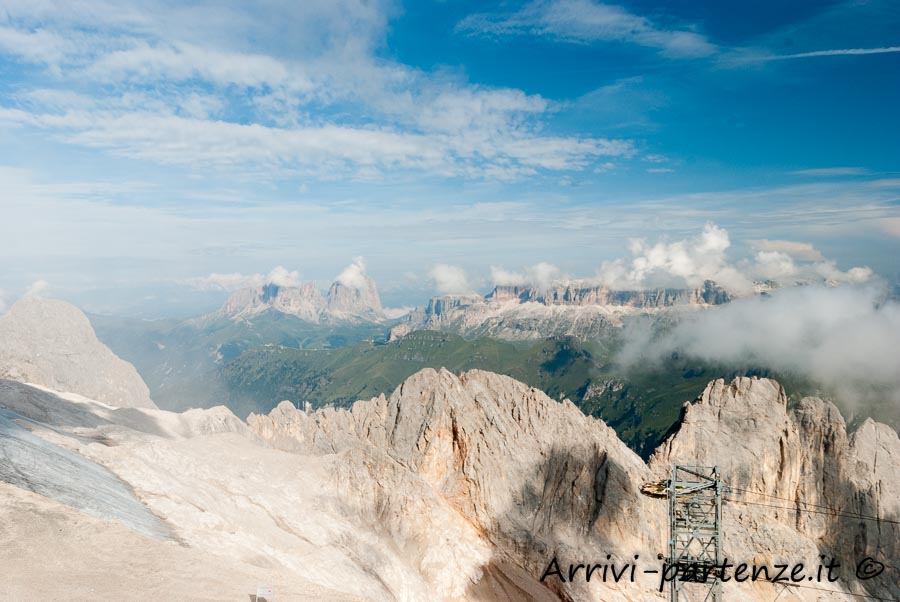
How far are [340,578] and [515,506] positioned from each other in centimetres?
3530

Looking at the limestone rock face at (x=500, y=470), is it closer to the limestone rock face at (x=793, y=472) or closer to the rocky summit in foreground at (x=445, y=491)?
the rocky summit in foreground at (x=445, y=491)

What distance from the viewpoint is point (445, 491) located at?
8138 cm

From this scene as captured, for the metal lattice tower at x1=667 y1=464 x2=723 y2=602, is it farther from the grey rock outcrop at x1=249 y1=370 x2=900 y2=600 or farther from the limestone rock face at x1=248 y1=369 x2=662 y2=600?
the limestone rock face at x1=248 y1=369 x2=662 y2=600

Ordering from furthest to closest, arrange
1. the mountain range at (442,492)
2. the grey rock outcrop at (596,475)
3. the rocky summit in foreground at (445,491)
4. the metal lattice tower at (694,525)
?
1. the grey rock outcrop at (596,475)
2. the rocky summit in foreground at (445,491)
3. the mountain range at (442,492)
4. the metal lattice tower at (694,525)

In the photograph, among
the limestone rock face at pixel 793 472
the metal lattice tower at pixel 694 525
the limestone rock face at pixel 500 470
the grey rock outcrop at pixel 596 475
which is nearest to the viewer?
the metal lattice tower at pixel 694 525

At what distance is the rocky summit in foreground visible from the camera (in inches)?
1710

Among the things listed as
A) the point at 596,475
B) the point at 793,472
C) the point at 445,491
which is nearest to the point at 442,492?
the point at 445,491

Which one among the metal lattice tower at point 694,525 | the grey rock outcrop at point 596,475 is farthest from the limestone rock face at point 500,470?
the metal lattice tower at point 694,525

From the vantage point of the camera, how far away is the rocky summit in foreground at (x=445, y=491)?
143 ft

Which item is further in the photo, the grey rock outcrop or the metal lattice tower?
the grey rock outcrop

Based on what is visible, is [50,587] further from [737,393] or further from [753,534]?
[737,393]

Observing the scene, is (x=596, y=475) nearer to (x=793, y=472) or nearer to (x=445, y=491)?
(x=445, y=491)

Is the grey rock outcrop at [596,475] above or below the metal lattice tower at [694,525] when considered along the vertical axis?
below

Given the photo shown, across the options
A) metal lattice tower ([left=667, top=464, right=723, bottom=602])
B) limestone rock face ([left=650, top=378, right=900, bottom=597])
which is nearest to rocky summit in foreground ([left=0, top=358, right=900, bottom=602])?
limestone rock face ([left=650, top=378, right=900, bottom=597])
